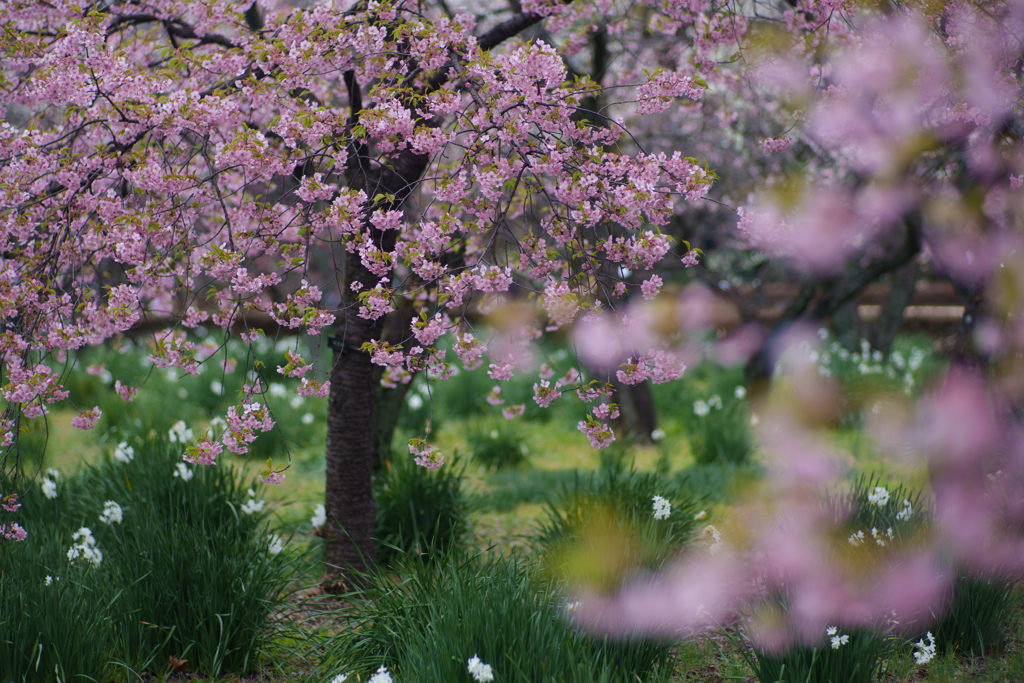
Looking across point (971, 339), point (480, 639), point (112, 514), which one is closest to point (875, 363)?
point (971, 339)

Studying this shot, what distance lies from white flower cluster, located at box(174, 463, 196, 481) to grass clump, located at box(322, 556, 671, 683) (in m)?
1.35

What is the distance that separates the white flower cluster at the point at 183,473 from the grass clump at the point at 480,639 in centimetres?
135

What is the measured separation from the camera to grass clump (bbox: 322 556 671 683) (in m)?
2.46

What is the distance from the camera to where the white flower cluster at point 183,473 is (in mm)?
3980

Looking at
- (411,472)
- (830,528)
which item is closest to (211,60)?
(411,472)

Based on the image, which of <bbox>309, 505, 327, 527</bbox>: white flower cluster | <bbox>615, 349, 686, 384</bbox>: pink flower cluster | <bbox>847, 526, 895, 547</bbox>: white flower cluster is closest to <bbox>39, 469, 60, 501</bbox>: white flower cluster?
<bbox>309, 505, 327, 527</bbox>: white flower cluster

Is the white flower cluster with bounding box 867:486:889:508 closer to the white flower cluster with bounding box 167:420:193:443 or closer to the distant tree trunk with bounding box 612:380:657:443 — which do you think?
the white flower cluster with bounding box 167:420:193:443

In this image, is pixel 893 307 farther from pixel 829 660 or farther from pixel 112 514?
pixel 112 514

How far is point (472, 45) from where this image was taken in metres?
2.98

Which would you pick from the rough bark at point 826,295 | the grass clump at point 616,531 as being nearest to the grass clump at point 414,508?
the grass clump at point 616,531

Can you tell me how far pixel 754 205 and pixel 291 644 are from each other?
8.42m

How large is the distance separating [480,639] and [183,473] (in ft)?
7.34

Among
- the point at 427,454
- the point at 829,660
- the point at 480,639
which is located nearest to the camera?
the point at 480,639

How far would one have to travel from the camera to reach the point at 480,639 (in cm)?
254
